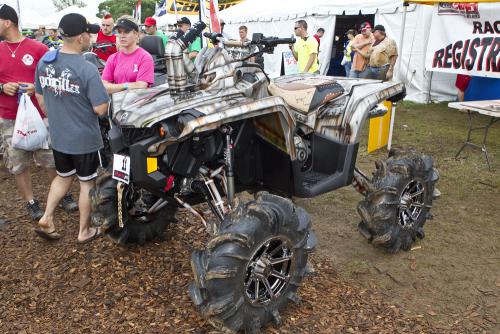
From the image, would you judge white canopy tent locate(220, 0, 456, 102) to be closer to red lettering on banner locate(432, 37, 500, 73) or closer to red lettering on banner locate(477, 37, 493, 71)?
red lettering on banner locate(432, 37, 500, 73)

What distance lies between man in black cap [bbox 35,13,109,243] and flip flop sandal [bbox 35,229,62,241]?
19.6 inches

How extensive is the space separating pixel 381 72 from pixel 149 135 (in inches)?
309

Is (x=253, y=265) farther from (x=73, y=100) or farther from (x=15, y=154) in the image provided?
(x=15, y=154)

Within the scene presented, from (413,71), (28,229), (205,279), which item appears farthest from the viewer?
(413,71)

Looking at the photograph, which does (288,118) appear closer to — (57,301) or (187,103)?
(187,103)

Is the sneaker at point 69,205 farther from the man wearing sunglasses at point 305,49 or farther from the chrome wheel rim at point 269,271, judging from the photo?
the man wearing sunglasses at point 305,49

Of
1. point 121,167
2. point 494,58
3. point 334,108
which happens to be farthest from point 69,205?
point 494,58

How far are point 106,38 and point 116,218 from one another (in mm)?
5438

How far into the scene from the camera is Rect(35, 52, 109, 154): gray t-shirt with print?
360 centimetres

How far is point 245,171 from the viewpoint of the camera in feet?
11.6

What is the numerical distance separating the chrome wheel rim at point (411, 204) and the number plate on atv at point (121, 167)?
2.31 metres

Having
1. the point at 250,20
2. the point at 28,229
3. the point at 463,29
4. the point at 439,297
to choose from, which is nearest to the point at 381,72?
the point at 463,29

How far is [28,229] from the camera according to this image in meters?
4.50

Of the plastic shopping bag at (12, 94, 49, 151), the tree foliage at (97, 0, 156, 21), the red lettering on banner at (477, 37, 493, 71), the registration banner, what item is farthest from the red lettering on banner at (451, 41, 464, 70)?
the tree foliage at (97, 0, 156, 21)
